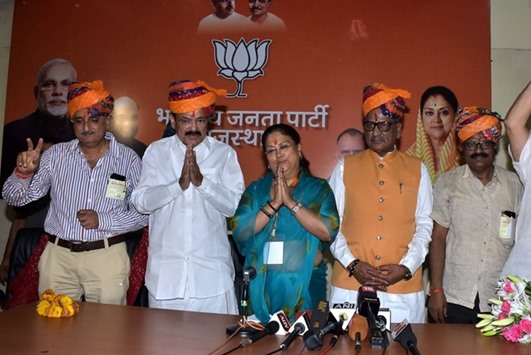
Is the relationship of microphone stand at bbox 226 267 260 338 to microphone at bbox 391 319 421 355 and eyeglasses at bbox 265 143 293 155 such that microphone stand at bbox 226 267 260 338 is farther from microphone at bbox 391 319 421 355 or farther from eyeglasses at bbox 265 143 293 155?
eyeglasses at bbox 265 143 293 155

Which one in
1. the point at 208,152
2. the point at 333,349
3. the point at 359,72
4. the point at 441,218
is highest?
the point at 359,72

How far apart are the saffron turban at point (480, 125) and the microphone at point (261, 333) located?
5.92ft

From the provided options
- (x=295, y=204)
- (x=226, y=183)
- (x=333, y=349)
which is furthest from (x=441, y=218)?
(x=333, y=349)

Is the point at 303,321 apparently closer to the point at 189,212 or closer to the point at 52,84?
the point at 189,212

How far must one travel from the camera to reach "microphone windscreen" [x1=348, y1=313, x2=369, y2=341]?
2555mm

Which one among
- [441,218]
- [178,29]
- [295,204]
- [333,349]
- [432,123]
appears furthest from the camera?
[178,29]

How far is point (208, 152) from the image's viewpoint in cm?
389

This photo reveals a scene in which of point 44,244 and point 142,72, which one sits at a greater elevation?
point 142,72

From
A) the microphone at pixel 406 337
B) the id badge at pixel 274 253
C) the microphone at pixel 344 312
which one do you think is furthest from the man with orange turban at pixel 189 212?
the microphone at pixel 406 337

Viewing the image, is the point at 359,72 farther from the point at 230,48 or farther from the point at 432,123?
the point at 230,48

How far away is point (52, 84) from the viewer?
18.7ft

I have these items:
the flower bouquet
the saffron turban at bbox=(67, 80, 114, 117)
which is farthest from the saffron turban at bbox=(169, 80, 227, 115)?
the flower bouquet

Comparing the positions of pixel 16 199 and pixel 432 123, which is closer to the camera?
pixel 16 199

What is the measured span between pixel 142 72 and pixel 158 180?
2.03m
